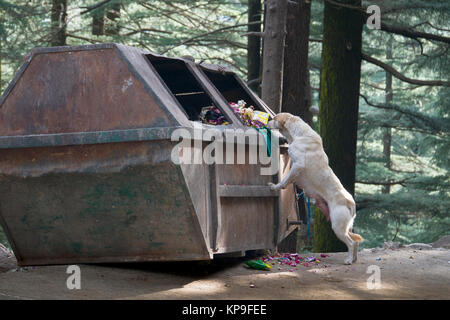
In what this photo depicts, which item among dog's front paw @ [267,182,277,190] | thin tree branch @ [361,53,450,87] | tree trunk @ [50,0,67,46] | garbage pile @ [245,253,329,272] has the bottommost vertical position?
garbage pile @ [245,253,329,272]

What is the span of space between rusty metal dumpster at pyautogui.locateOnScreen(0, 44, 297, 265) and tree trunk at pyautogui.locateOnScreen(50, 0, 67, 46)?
8552 mm

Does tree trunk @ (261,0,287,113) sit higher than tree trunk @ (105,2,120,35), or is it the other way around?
tree trunk @ (105,2,120,35)

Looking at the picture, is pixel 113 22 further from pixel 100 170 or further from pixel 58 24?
pixel 100 170

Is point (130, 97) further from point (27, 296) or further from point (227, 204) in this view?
point (27, 296)

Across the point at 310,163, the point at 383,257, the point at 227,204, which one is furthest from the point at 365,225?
the point at 227,204

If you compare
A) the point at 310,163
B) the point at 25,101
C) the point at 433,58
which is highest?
the point at 433,58

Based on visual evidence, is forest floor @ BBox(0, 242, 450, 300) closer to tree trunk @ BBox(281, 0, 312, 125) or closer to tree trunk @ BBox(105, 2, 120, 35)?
tree trunk @ BBox(281, 0, 312, 125)

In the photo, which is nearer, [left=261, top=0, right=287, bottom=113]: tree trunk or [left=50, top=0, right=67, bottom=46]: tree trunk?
[left=261, top=0, right=287, bottom=113]: tree trunk

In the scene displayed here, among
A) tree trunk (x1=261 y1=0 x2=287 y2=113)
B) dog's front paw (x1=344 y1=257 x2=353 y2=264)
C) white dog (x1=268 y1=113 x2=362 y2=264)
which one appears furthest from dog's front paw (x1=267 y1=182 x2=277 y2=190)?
tree trunk (x1=261 y1=0 x2=287 y2=113)

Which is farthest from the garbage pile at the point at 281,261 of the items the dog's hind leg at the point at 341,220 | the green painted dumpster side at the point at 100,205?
the green painted dumpster side at the point at 100,205

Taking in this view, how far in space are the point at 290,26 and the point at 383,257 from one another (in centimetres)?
463

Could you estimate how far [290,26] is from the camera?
10.4 m

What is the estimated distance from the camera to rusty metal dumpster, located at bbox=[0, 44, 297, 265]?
5.21 metres

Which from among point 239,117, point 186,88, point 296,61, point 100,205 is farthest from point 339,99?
point 100,205
